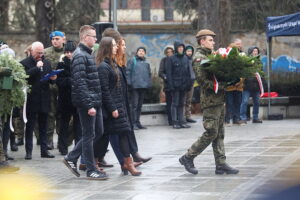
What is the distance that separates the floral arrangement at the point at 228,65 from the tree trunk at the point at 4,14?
24.5 m

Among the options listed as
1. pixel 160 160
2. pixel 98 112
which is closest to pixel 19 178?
pixel 98 112

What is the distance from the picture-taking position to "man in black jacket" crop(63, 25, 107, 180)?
9.92m

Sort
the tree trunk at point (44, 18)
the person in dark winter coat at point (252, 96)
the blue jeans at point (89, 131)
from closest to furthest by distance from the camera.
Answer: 1. the blue jeans at point (89, 131)
2. the person in dark winter coat at point (252, 96)
3. the tree trunk at point (44, 18)

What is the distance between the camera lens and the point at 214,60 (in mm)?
10000

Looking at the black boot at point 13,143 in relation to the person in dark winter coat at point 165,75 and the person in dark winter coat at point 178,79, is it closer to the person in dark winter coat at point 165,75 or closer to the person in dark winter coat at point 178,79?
the person in dark winter coat at point 178,79

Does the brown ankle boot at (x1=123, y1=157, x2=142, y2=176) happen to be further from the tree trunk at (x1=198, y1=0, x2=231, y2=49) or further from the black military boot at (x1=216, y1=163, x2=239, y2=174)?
the tree trunk at (x1=198, y1=0, x2=231, y2=49)

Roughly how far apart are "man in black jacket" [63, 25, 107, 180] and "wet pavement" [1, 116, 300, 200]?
346mm

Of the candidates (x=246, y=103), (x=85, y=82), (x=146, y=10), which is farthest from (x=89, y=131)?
(x=146, y=10)

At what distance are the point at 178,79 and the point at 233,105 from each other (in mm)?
1365

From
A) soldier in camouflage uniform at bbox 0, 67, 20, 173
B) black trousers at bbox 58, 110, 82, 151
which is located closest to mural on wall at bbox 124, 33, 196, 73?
black trousers at bbox 58, 110, 82, 151

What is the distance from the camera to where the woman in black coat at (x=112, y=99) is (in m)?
10.3

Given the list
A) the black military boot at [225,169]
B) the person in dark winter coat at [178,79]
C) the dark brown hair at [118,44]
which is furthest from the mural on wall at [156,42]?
the black military boot at [225,169]

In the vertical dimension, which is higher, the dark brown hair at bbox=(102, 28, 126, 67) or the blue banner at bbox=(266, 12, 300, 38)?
the blue banner at bbox=(266, 12, 300, 38)

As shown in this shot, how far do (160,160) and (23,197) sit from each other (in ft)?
11.1
